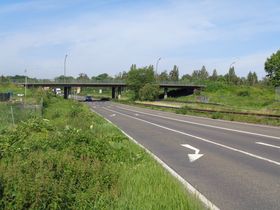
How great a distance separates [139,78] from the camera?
124875 mm

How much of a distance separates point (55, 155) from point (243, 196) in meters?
3.62

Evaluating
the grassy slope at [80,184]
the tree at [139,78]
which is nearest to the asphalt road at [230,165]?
the grassy slope at [80,184]

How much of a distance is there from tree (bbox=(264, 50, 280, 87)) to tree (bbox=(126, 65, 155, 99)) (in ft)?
95.2

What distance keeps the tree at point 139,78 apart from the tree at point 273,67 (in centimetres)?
2901

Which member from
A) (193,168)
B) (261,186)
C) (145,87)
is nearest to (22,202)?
(261,186)

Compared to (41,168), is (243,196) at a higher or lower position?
lower

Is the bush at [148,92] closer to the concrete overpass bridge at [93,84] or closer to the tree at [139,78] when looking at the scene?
the tree at [139,78]

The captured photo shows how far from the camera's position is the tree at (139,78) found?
12488 centimetres

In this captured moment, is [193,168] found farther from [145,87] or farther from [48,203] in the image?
[145,87]

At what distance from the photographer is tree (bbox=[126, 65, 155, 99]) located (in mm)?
124875

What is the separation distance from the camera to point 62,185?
24.5ft

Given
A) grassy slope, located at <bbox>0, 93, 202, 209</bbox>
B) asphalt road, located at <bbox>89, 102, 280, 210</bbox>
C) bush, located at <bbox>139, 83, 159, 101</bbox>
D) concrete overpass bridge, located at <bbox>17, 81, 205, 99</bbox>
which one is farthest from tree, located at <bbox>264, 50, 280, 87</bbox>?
grassy slope, located at <bbox>0, 93, 202, 209</bbox>

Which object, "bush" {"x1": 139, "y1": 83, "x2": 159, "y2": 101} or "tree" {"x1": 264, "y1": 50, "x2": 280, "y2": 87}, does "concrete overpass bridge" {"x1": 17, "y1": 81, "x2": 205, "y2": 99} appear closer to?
"bush" {"x1": 139, "y1": 83, "x2": 159, "y2": 101}

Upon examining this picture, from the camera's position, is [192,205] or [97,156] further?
[97,156]
